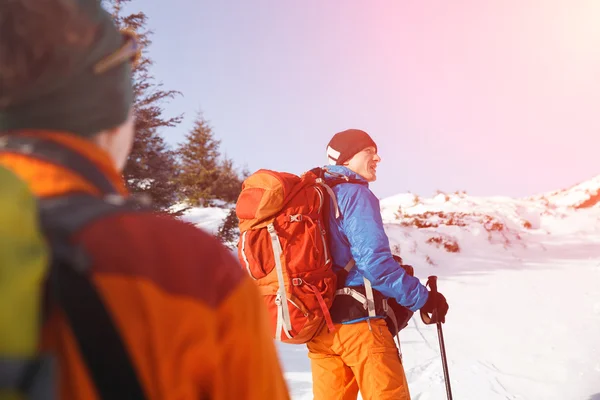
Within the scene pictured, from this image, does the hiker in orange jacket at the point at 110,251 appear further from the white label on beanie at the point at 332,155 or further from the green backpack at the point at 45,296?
the white label on beanie at the point at 332,155

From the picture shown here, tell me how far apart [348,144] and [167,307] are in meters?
2.70

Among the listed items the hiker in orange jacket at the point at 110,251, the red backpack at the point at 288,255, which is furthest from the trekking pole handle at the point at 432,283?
the hiker in orange jacket at the point at 110,251

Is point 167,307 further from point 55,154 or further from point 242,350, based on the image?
point 55,154

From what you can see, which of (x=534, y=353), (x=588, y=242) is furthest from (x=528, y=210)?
(x=534, y=353)

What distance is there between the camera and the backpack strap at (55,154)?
0.75 m

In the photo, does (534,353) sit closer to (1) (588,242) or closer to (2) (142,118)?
(2) (142,118)

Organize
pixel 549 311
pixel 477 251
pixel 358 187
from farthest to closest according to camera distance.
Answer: pixel 477 251 < pixel 549 311 < pixel 358 187

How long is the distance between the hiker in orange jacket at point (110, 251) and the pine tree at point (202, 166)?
61.3ft

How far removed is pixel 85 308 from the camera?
65 cm

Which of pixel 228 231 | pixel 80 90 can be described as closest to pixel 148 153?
pixel 228 231

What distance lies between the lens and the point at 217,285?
78cm

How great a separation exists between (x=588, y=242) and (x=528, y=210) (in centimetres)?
496

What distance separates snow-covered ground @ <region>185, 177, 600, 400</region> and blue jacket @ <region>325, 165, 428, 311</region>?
2.33 metres

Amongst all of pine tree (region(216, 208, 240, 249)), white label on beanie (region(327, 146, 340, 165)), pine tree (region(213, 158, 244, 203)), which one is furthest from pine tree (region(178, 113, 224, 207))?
white label on beanie (region(327, 146, 340, 165))
